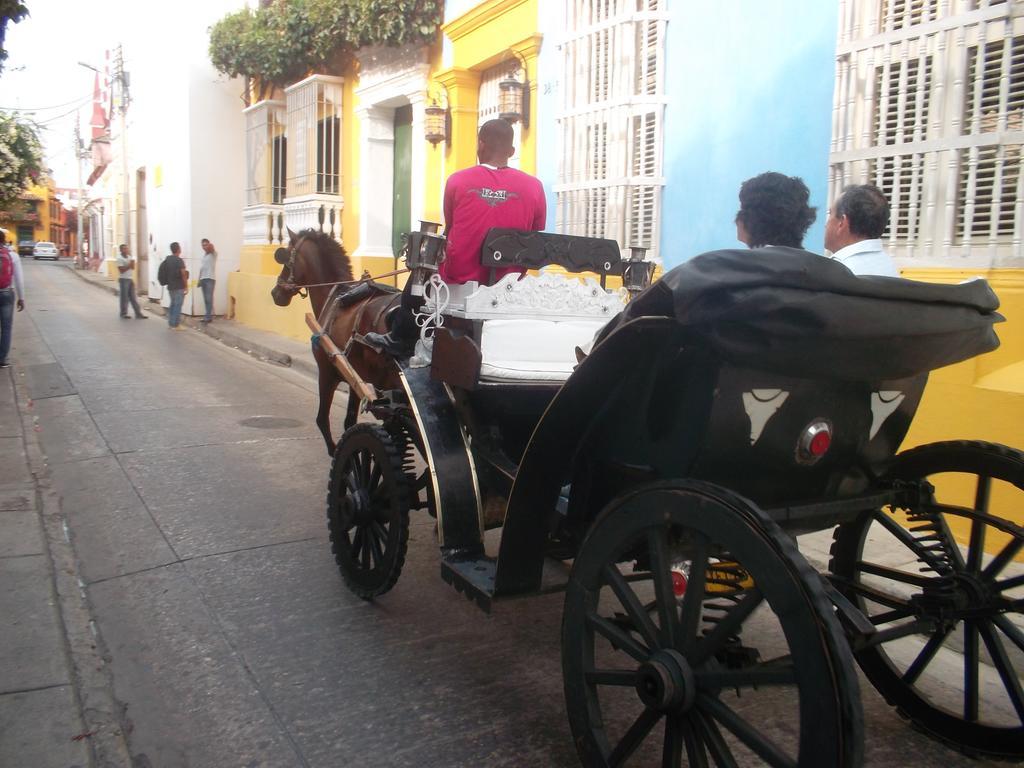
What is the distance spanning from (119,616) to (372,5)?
30.7 feet

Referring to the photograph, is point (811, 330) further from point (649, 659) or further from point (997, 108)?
point (997, 108)

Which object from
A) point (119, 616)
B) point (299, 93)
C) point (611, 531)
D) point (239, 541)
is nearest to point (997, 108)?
point (611, 531)

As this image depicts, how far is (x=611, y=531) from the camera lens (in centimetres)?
224

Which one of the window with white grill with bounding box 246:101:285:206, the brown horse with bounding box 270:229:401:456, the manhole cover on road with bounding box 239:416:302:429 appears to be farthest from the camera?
the window with white grill with bounding box 246:101:285:206

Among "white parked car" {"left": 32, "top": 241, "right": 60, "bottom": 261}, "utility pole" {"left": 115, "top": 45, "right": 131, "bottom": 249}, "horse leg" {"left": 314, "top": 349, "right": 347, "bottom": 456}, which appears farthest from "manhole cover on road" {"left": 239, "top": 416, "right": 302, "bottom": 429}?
"white parked car" {"left": 32, "top": 241, "right": 60, "bottom": 261}

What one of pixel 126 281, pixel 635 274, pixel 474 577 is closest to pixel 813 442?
pixel 474 577

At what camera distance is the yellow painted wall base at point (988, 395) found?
15.2ft

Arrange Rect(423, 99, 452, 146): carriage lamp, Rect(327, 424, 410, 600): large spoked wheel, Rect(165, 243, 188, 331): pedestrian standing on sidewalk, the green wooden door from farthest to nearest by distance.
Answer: Rect(165, 243, 188, 331): pedestrian standing on sidewalk → the green wooden door → Rect(423, 99, 452, 146): carriage lamp → Rect(327, 424, 410, 600): large spoked wheel

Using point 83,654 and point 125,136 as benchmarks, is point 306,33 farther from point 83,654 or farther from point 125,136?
point 125,136

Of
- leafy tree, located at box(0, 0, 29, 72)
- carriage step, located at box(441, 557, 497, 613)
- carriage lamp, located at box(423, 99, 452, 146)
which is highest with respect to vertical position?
carriage lamp, located at box(423, 99, 452, 146)

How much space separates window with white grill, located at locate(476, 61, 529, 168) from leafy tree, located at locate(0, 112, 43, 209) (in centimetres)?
583

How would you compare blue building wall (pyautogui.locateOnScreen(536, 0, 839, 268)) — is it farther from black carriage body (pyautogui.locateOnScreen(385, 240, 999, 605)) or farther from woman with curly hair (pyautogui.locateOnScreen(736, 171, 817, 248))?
black carriage body (pyautogui.locateOnScreen(385, 240, 999, 605))

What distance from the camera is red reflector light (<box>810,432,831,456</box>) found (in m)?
2.32

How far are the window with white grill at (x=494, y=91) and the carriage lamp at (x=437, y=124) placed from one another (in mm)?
408
